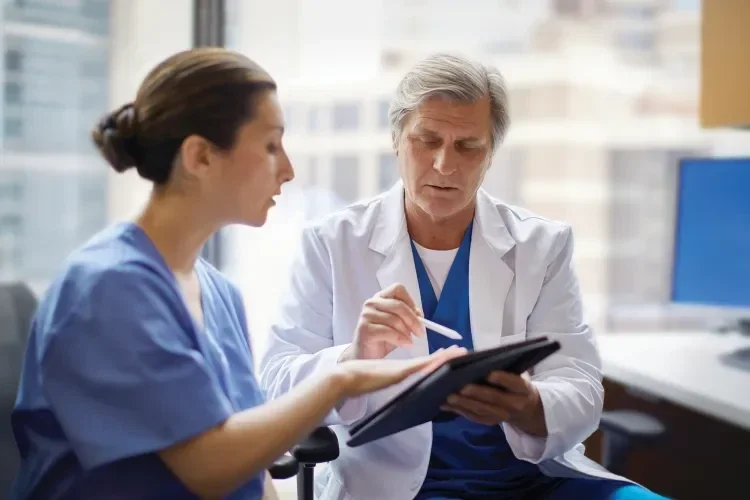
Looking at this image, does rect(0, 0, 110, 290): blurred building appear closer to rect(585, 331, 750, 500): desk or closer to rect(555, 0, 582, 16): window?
rect(555, 0, 582, 16): window

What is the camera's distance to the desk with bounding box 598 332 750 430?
1596 millimetres

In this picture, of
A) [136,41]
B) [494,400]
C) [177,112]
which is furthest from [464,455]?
[136,41]

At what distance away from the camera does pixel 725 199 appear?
2.11 meters

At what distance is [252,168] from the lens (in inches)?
40.6

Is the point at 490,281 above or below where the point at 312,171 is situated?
below

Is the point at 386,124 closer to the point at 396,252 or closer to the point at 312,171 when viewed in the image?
the point at 312,171

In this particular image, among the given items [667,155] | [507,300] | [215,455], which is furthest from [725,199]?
[215,455]

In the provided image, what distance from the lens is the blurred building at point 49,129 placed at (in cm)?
240

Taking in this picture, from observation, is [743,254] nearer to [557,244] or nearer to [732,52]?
[732,52]

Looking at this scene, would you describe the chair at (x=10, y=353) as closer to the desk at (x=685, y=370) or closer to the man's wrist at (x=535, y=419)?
the man's wrist at (x=535, y=419)

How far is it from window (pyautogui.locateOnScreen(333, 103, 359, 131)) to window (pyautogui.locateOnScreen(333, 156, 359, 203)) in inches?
4.0

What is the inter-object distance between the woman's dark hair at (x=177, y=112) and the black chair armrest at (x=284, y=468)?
19.7 inches

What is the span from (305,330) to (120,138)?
2.13ft

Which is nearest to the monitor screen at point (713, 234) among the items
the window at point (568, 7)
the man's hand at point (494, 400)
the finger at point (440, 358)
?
the window at point (568, 7)
